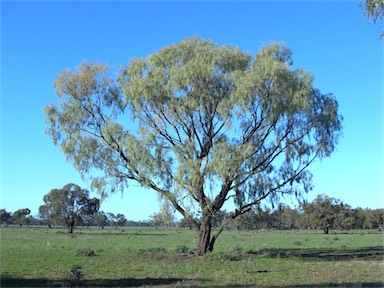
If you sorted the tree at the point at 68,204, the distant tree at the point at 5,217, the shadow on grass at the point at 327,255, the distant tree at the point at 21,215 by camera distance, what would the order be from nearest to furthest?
the shadow on grass at the point at 327,255 → the tree at the point at 68,204 → the distant tree at the point at 5,217 → the distant tree at the point at 21,215

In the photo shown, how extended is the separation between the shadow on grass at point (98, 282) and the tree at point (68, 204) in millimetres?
68851

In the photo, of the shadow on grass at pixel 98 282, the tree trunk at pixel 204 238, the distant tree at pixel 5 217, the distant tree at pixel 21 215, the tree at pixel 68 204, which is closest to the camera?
the shadow on grass at pixel 98 282

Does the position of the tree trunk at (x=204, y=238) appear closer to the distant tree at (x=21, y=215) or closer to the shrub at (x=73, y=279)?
the shrub at (x=73, y=279)

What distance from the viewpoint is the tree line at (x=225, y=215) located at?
93.6 ft

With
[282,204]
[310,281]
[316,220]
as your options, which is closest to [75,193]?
[316,220]

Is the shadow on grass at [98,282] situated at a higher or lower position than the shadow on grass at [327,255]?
lower

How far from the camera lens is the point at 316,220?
108875mm

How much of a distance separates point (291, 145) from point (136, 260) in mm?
11000

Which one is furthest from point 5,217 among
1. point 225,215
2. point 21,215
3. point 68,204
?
point 225,215

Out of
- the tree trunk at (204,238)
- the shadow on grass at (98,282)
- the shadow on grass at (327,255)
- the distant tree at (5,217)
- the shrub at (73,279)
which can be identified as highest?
the distant tree at (5,217)

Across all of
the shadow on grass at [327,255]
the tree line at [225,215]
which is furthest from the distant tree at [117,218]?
the shadow on grass at [327,255]

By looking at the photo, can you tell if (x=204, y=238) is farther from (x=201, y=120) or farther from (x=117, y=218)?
(x=117, y=218)

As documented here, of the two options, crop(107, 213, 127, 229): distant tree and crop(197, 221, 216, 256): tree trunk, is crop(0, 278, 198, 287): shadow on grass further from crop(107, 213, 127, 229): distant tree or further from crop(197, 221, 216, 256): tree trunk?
crop(107, 213, 127, 229): distant tree

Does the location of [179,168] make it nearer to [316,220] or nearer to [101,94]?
[101,94]
